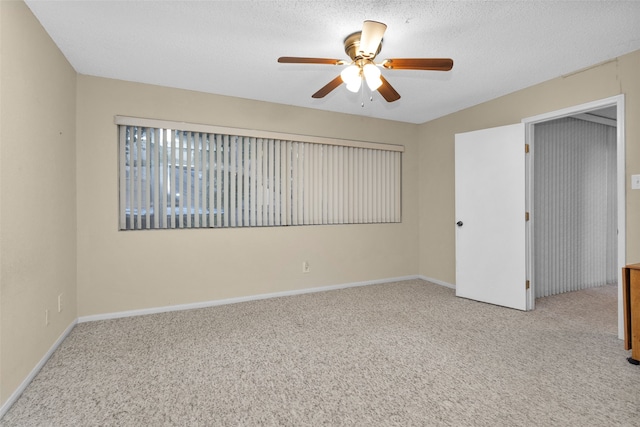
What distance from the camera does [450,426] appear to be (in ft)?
5.08

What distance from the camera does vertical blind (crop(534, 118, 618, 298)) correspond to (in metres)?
3.88

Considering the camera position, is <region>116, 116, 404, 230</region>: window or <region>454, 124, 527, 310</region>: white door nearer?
<region>116, 116, 404, 230</region>: window

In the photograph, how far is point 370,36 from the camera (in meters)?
1.87

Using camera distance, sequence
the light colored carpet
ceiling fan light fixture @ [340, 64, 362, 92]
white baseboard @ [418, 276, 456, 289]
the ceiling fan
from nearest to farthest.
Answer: the light colored carpet → the ceiling fan → ceiling fan light fixture @ [340, 64, 362, 92] → white baseboard @ [418, 276, 456, 289]

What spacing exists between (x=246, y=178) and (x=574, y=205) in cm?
439

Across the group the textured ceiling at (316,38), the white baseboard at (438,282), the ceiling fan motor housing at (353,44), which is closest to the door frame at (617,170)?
the textured ceiling at (316,38)

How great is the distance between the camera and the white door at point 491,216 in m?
3.37

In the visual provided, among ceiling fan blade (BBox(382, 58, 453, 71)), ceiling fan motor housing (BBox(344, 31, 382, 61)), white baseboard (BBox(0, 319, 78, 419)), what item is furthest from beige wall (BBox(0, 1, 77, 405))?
ceiling fan blade (BBox(382, 58, 453, 71))

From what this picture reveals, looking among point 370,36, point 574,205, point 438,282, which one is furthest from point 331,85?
point 574,205

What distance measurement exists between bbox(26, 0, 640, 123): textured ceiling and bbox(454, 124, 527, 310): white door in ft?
2.28

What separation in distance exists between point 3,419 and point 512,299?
4224 mm

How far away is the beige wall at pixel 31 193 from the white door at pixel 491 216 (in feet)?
13.5

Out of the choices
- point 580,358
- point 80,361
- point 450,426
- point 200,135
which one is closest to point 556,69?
point 580,358

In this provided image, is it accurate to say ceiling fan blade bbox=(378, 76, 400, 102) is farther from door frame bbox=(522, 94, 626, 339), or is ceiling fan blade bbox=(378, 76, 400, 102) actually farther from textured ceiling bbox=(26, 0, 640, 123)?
door frame bbox=(522, 94, 626, 339)
